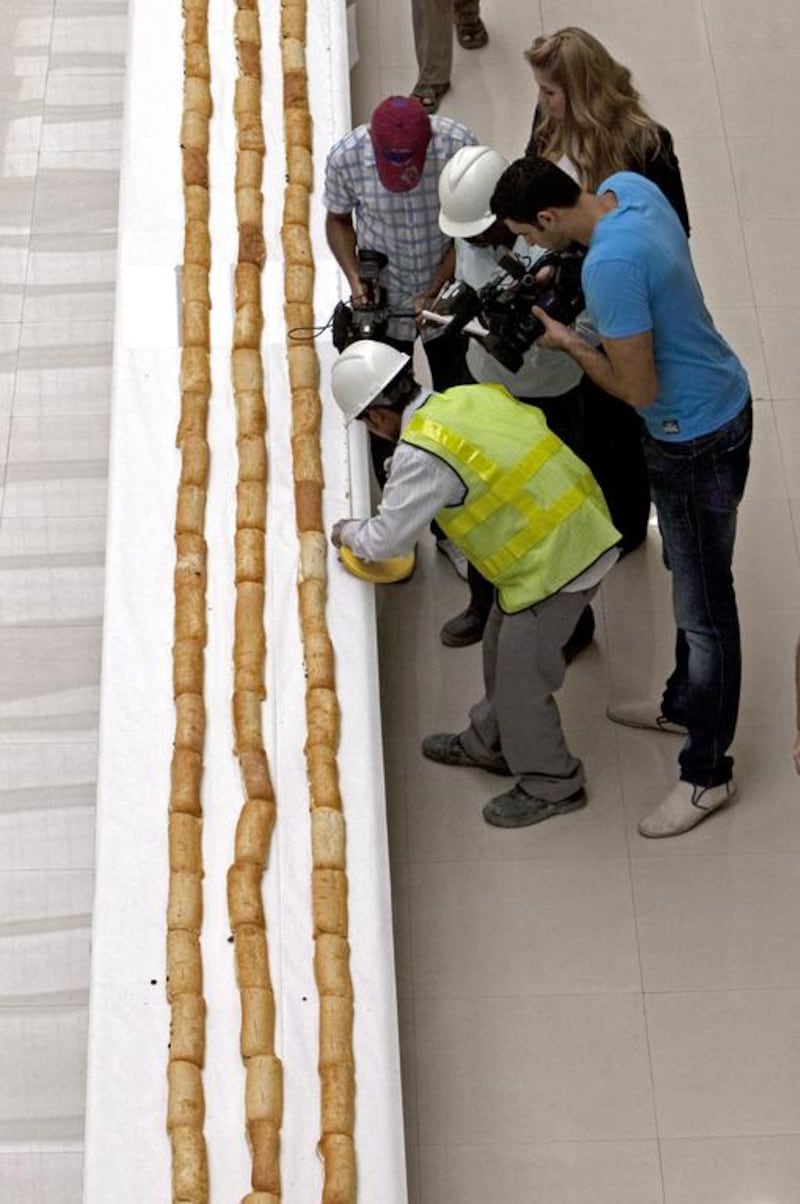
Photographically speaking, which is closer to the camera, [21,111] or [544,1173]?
[544,1173]

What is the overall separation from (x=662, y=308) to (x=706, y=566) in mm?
670

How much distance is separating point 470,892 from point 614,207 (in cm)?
165

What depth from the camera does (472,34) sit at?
5.96 metres

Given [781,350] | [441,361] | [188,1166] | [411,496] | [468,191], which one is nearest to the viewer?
[188,1166]

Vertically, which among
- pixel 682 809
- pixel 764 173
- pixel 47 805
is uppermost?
pixel 764 173

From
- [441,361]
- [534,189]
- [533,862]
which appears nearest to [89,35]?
[441,361]

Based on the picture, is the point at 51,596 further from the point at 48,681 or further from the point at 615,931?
the point at 615,931

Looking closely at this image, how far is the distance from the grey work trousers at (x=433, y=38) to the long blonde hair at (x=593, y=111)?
1.83m

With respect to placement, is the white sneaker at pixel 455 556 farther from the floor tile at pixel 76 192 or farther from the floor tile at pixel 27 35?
the floor tile at pixel 27 35

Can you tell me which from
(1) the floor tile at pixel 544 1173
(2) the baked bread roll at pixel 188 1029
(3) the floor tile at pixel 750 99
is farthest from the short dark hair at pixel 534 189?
(3) the floor tile at pixel 750 99

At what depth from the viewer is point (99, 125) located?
598 cm

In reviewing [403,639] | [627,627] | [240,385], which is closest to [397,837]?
[403,639]

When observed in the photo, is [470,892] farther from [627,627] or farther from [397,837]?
[627,627]

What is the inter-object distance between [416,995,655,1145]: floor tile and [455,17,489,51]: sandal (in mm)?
3534
